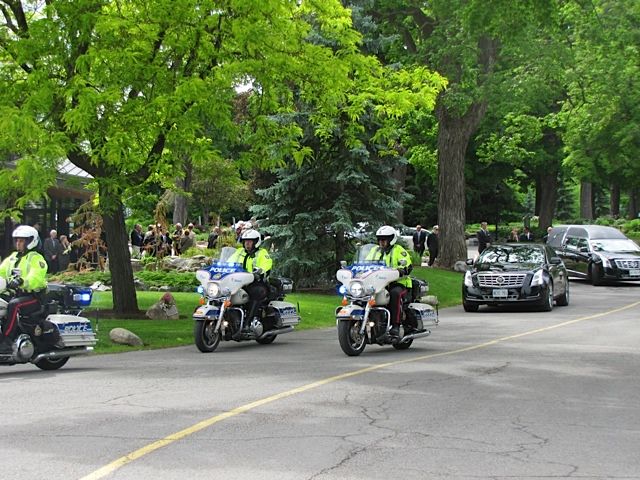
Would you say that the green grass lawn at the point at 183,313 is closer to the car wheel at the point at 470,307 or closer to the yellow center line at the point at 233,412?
the car wheel at the point at 470,307

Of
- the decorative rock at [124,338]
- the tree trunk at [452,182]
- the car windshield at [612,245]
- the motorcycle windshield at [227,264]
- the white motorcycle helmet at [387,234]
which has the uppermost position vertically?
the tree trunk at [452,182]

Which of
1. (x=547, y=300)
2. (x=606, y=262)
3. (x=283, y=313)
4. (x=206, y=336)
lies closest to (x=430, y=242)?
(x=606, y=262)

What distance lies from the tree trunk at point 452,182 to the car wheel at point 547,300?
10286 millimetres

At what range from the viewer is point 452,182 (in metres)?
35.4

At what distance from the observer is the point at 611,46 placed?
114ft

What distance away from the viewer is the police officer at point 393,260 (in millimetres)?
15453

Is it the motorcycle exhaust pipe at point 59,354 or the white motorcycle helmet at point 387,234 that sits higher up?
the white motorcycle helmet at point 387,234

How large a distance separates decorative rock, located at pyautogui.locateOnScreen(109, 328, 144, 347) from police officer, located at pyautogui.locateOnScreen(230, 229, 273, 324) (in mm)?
1905

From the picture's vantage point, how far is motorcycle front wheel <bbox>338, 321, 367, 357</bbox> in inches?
577

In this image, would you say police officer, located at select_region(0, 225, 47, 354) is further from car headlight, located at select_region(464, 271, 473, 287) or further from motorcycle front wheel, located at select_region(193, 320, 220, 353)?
car headlight, located at select_region(464, 271, 473, 287)

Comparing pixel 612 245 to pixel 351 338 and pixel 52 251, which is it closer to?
pixel 52 251

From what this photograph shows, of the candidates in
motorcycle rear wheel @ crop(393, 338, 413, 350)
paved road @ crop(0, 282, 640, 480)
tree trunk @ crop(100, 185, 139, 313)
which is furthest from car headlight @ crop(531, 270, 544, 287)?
tree trunk @ crop(100, 185, 139, 313)

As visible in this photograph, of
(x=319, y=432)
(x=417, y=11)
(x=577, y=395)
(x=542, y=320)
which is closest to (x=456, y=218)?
(x=417, y=11)

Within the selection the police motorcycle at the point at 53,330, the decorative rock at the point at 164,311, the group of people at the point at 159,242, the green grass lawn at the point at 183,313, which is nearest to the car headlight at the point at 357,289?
the green grass lawn at the point at 183,313
